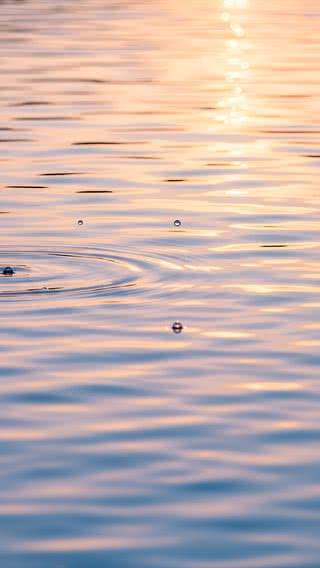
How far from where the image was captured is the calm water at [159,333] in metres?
6.74

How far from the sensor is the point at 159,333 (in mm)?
10414

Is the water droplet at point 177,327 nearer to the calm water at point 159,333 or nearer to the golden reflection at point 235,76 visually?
the calm water at point 159,333

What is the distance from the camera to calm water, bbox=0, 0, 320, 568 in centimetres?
674

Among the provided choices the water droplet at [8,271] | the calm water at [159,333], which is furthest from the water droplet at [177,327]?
the water droplet at [8,271]

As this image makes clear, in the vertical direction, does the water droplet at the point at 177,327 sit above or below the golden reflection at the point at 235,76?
below

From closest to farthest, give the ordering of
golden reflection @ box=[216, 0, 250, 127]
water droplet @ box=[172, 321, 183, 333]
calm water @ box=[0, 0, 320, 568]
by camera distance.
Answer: calm water @ box=[0, 0, 320, 568], water droplet @ box=[172, 321, 183, 333], golden reflection @ box=[216, 0, 250, 127]

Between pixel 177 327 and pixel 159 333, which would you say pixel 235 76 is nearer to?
pixel 177 327

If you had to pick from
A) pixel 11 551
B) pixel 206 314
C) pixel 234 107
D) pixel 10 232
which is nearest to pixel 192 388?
pixel 206 314

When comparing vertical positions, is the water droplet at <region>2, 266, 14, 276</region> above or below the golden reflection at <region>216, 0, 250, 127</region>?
below

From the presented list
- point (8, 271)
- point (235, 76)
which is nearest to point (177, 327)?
point (8, 271)

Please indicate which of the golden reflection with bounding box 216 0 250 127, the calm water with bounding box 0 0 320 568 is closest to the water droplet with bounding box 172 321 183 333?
the calm water with bounding box 0 0 320 568

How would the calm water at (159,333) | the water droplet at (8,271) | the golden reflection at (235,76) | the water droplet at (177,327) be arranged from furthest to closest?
1. the golden reflection at (235,76)
2. the water droplet at (8,271)
3. the water droplet at (177,327)
4. the calm water at (159,333)

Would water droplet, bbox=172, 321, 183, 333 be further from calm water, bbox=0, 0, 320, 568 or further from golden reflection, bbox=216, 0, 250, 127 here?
golden reflection, bbox=216, 0, 250, 127

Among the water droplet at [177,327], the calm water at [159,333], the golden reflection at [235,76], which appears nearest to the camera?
the calm water at [159,333]
